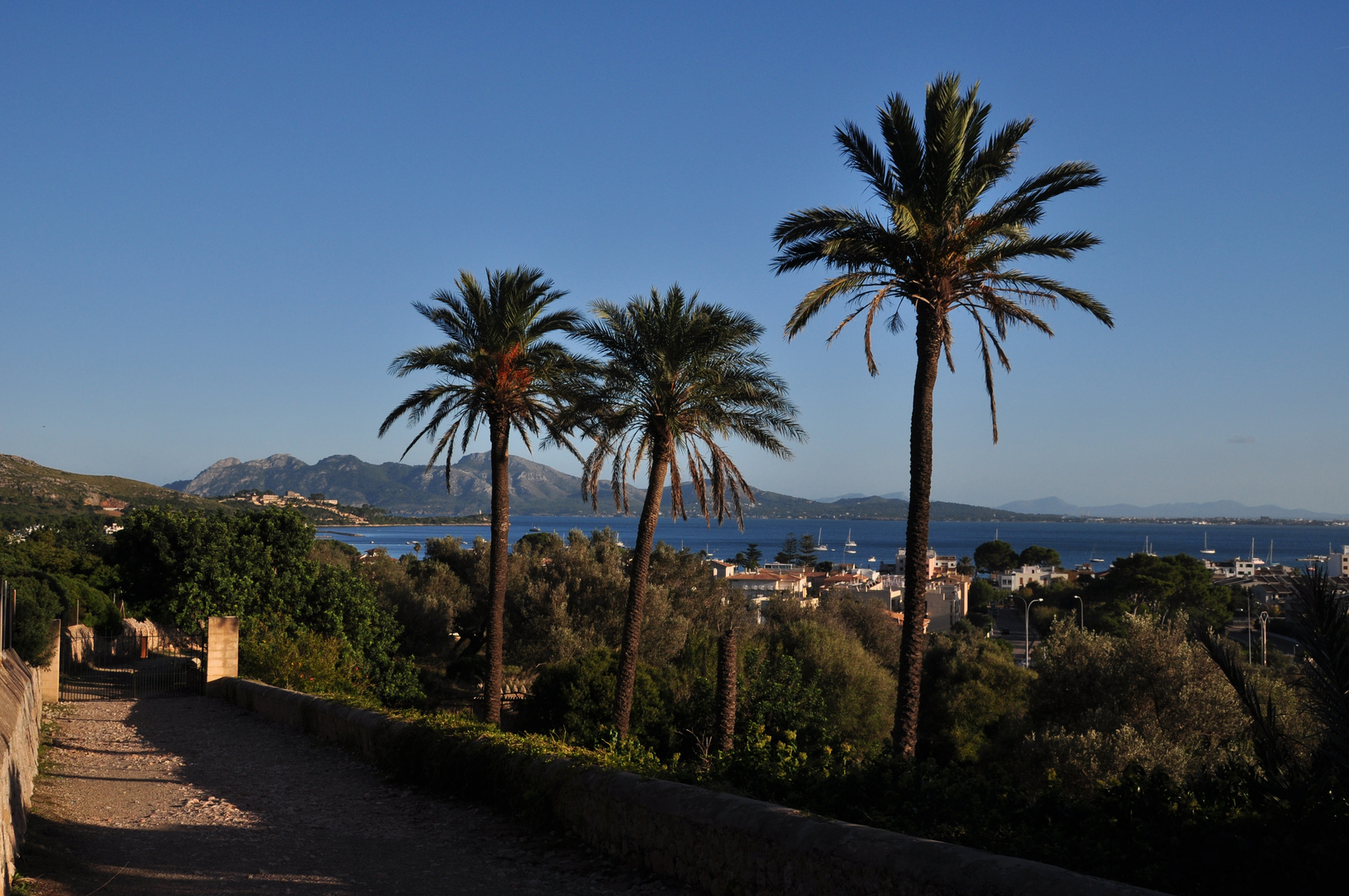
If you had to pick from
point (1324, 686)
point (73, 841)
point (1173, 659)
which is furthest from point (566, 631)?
point (1324, 686)

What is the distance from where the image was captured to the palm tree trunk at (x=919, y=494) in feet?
49.0

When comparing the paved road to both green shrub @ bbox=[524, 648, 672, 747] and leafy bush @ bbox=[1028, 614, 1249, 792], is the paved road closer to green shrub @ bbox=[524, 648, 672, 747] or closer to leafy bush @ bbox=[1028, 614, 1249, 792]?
leafy bush @ bbox=[1028, 614, 1249, 792]

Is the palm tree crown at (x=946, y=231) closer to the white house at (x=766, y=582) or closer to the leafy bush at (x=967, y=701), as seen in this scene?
the leafy bush at (x=967, y=701)

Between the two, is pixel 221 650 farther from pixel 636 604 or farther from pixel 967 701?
pixel 967 701

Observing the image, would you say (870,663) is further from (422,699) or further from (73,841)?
(73,841)

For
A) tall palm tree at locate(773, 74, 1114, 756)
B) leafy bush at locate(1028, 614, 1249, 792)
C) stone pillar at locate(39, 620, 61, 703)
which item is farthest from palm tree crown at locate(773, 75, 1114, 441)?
stone pillar at locate(39, 620, 61, 703)

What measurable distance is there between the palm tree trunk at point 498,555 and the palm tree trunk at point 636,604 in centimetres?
373

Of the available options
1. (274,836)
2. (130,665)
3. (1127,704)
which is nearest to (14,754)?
(274,836)

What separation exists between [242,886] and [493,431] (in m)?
16.0

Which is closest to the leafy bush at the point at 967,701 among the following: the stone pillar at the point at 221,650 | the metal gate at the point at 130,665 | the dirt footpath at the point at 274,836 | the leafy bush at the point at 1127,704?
the leafy bush at the point at 1127,704

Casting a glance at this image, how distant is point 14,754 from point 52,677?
14.7 m

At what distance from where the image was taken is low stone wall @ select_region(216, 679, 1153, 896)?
172 inches

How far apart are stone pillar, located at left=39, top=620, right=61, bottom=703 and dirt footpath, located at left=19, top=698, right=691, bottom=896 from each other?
7680 mm

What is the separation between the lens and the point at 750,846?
5504 mm
